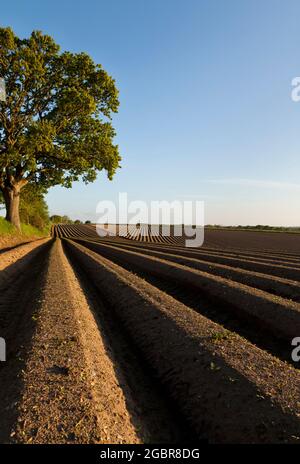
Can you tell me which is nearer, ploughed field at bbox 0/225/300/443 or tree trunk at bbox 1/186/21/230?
ploughed field at bbox 0/225/300/443

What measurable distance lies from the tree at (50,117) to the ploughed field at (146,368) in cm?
1709

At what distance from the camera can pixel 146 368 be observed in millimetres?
6430

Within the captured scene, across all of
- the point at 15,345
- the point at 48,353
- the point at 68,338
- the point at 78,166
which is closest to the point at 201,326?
the point at 68,338

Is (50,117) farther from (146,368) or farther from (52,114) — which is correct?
(146,368)

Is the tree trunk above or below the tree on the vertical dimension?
below

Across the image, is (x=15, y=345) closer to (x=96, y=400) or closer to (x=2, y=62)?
(x=96, y=400)

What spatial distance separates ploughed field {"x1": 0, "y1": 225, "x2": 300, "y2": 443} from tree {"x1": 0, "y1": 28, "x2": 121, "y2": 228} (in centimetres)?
1709

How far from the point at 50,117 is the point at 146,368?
81.6ft

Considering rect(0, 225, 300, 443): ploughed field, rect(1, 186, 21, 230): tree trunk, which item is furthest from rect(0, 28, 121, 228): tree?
rect(0, 225, 300, 443): ploughed field

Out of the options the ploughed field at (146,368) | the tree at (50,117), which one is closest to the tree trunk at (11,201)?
the tree at (50,117)

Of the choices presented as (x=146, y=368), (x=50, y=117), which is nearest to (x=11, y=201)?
(x=50, y=117)

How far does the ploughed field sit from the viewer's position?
4344mm

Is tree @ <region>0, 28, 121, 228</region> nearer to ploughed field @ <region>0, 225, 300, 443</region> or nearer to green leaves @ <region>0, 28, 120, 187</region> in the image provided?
green leaves @ <region>0, 28, 120, 187</region>

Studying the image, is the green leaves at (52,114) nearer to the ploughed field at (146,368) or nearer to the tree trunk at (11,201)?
the tree trunk at (11,201)
